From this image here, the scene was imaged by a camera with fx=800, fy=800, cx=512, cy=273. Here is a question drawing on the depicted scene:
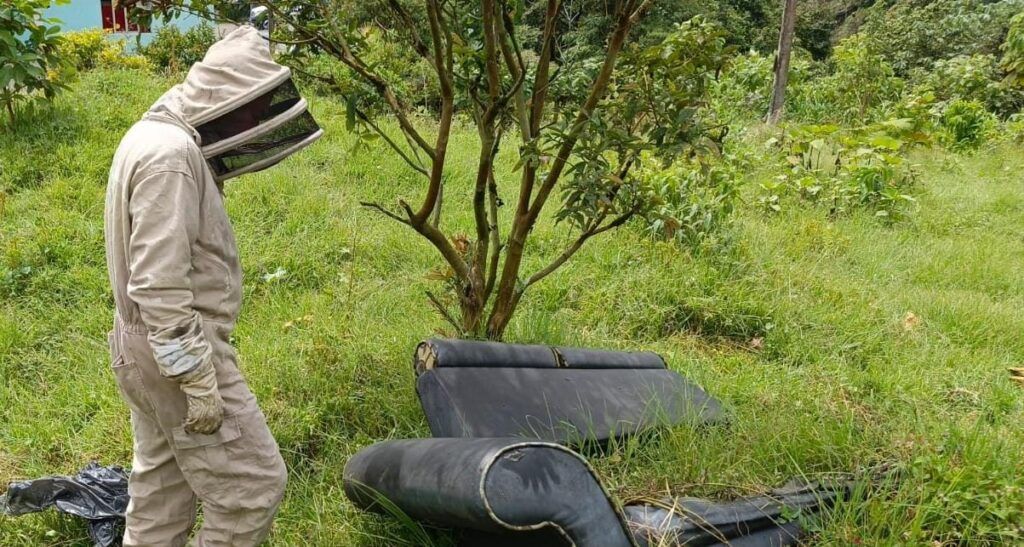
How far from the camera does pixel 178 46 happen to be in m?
10.3

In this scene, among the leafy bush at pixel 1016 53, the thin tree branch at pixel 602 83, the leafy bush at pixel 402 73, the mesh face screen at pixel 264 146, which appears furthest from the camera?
the leafy bush at pixel 1016 53

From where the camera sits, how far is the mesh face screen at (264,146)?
8.32 ft

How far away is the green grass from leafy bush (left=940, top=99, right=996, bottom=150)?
10.1ft

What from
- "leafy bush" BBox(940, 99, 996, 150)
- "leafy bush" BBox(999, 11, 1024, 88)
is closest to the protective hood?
"leafy bush" BBox(940, 99, 996, 150)

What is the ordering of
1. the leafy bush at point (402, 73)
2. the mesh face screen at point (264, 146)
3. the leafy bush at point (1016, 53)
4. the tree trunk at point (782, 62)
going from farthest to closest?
the leafy bush at point (1016, 53)
the tree trunk at point (782, 62)
the leafy bush at point (402, 73)
the mesh face screen at point (264, 146)

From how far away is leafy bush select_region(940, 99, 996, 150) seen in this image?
982cm

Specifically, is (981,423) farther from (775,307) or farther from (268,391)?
(268,391)

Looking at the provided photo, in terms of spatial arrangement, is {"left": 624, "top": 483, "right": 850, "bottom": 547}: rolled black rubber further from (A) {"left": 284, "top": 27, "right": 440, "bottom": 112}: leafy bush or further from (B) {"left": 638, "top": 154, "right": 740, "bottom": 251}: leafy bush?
(A) {"left": 284, "top": 27, "right": 440, "bottom": 112}: leafy bush

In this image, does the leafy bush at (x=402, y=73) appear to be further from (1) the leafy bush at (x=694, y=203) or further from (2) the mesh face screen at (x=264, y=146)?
(2) the mesh face screen at (x=264, y=146)

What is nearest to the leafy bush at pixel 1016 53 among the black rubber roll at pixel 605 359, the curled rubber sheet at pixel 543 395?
the black rubber roll at pixel 605 359

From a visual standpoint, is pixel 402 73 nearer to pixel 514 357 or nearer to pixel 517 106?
pixel 517 106

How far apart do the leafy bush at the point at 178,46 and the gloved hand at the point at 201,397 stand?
854 centimetres

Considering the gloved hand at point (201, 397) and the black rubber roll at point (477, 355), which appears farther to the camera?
the black rubber roll at point (477, 355)

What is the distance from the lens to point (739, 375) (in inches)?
150
